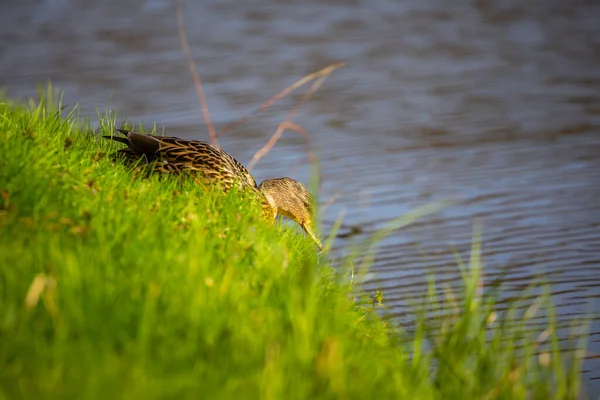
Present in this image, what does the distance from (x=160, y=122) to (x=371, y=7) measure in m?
8.52

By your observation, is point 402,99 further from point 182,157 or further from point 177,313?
point 177,313

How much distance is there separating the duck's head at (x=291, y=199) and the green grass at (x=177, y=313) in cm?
192

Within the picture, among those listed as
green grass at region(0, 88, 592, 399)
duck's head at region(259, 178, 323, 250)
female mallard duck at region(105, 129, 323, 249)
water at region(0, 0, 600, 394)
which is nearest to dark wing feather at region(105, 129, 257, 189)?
female mallard duck at region(105, 129, 323, 249)

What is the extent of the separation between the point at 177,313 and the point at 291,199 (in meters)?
3.85

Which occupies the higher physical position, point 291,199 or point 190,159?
point 291,199

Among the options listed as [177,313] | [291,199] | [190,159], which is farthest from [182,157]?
[177,313]

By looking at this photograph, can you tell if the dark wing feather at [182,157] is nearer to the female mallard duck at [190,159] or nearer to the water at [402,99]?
the female mallard duck at [190,159]

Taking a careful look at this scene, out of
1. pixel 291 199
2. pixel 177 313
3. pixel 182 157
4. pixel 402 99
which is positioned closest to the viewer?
pixel 177 313

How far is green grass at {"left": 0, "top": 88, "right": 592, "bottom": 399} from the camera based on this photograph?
3.15 meters

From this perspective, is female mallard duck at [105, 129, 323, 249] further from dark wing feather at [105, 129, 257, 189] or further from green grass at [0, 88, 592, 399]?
green grass at [0, 88, 592, 399]

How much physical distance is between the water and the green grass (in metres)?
1.71

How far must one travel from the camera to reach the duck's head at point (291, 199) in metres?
7.26

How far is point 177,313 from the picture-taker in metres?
3.53

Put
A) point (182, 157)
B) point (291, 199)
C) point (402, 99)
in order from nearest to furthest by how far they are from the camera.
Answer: point (182, 157)
point (291, 199)
point (402, 99)
